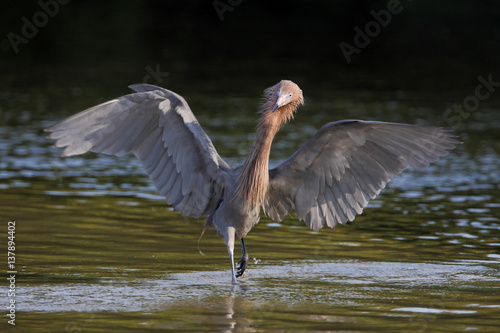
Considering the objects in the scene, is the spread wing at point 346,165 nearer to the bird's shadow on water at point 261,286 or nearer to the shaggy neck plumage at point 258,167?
the shaggy neck plumage at point 258,167

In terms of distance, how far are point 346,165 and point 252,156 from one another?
38.7 inches

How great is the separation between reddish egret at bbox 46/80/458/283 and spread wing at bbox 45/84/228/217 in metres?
0.01

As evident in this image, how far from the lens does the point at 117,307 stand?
8.00 meters

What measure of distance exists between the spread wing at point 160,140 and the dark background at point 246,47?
13.0 metres

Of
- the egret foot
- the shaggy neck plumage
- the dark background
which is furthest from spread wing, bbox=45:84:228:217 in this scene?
the dark background

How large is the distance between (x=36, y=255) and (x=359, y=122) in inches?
157

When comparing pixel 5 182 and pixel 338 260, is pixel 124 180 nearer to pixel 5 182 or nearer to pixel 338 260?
pixel 5 182

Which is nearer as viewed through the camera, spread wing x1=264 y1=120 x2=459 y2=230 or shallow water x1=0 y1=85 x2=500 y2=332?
shallow water x1=0 y1=85 x2=500 y2=332

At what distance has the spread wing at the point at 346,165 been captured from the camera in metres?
8.91

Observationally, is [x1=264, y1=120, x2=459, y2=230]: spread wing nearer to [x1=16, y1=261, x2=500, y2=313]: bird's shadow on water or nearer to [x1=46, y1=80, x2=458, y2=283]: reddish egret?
[x1=46, y1=80, x2=458, y2=283]: reddish egret

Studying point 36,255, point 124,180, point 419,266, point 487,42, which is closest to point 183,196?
point 36,255

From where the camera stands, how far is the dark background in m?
27.3

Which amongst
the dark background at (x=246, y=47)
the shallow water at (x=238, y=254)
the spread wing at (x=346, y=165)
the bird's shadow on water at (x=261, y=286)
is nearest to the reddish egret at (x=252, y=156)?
the spread wing at (x=346, y=165)

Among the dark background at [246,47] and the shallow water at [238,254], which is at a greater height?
the dark background at [246,47]
